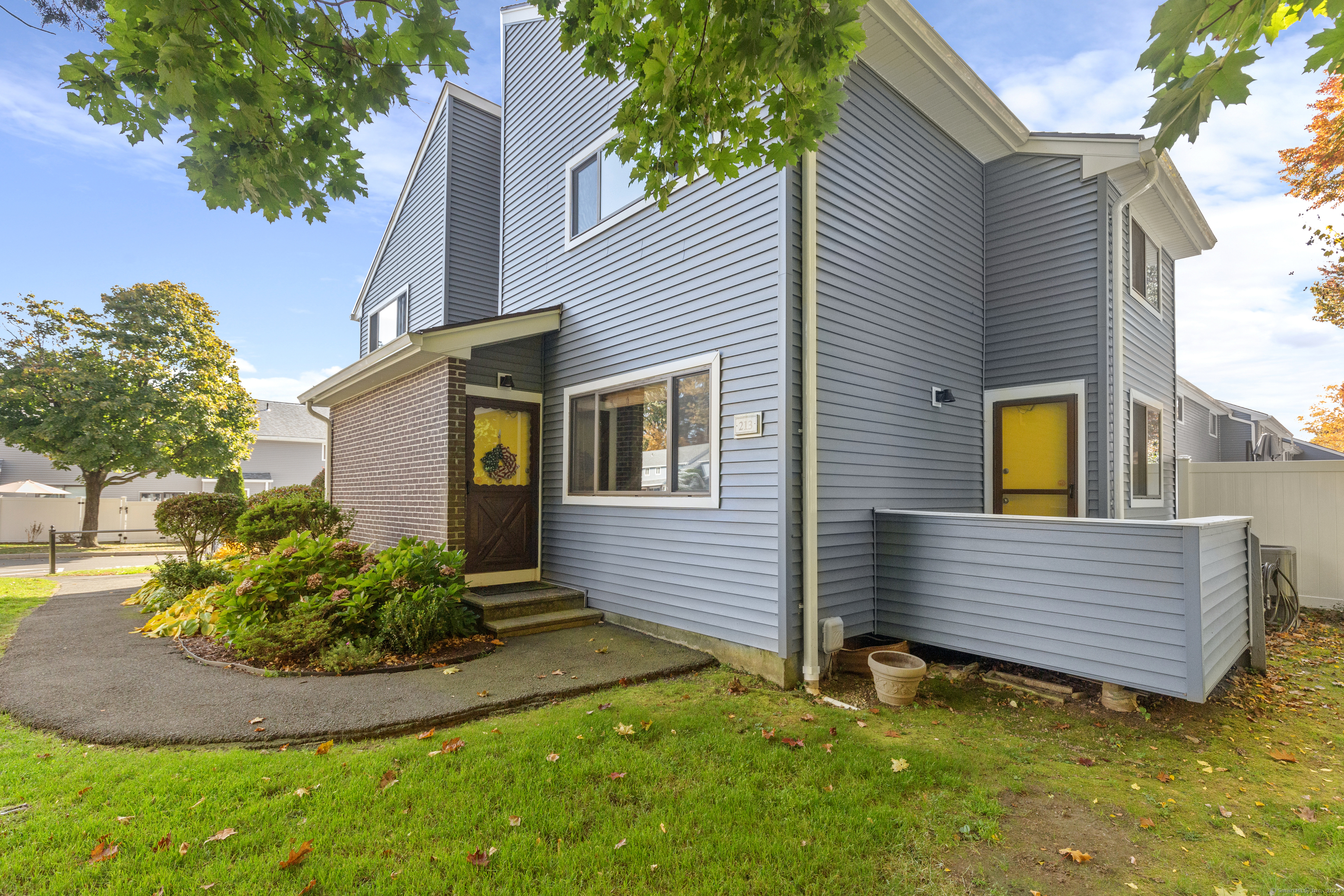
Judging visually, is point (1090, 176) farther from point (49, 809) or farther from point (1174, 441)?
point (49, 809)

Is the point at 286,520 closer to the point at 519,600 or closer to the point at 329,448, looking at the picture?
the point at 329,448

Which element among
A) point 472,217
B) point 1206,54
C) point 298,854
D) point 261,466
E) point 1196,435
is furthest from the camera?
point 261,466

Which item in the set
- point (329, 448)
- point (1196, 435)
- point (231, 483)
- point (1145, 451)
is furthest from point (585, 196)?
point (231, 483)

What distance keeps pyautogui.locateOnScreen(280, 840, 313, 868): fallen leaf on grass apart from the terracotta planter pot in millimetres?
3810

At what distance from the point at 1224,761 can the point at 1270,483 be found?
23.3 feet

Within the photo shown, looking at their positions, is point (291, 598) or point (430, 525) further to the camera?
point (430, 525)

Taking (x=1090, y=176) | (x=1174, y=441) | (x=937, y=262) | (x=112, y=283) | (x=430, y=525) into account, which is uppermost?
(x=112, y=283)

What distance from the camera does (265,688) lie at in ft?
15.3

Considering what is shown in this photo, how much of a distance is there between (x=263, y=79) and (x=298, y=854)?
11.8 feet

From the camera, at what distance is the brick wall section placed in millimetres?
6910

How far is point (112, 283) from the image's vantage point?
18.0 meters

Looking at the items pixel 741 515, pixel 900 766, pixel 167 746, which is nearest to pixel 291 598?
pixel 167 746

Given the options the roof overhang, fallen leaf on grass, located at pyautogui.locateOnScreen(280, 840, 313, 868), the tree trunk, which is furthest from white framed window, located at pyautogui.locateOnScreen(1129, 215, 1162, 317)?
the tree trunk

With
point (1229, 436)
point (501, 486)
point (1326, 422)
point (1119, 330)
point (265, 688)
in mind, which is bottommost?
point (265, 688)
